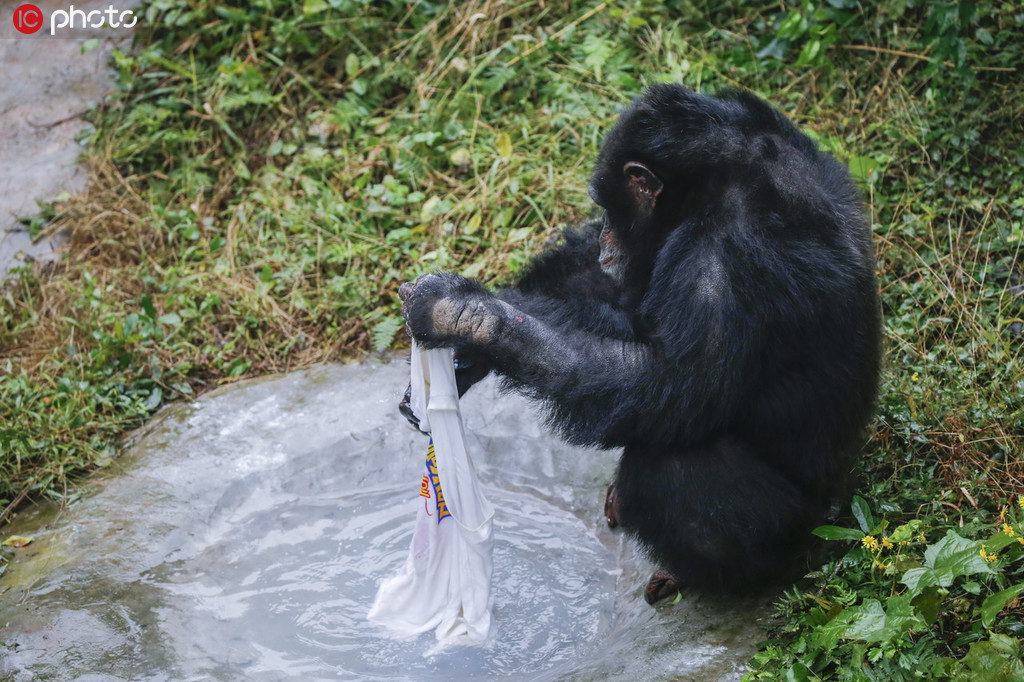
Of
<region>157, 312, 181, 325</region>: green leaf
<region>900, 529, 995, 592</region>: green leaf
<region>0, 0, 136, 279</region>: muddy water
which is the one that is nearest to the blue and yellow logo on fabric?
<region>900, 529, 995, 592</region>: green leaf

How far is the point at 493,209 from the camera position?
6.24 m

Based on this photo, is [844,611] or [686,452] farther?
[686,452]

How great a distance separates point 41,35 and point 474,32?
13.2 ft

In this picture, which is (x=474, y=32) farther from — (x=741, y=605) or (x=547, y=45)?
(x=741, y=605)

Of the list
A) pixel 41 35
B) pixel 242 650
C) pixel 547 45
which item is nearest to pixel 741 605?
pixel 242 650

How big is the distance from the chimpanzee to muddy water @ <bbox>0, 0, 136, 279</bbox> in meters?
4.68

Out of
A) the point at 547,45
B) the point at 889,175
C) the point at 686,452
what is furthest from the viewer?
the point at 547,45

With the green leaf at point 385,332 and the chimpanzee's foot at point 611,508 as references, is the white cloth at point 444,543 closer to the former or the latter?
the chimpanzee's foot at point 611,508

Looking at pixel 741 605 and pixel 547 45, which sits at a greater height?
pixel 547 45

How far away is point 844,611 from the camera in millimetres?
3031

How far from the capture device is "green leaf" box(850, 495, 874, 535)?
3.31 metres

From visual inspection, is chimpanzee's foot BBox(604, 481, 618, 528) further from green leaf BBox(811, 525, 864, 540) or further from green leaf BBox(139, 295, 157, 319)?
green leaf BBox(139, 295, 157, 319)
